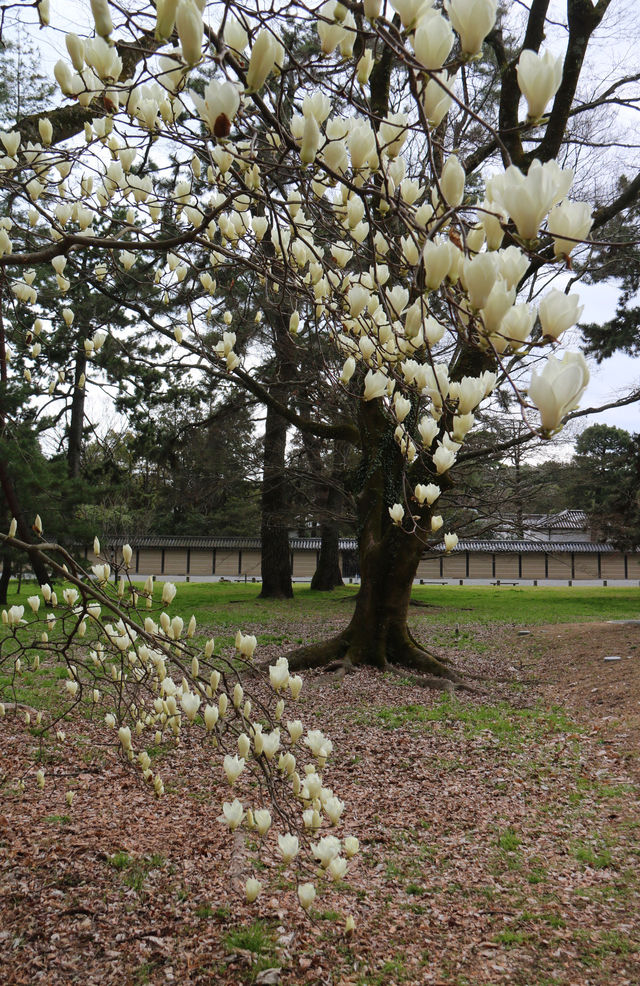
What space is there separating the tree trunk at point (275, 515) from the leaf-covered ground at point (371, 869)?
26.9ft

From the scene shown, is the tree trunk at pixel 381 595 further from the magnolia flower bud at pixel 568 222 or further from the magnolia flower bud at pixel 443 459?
the magnolia flower bud at pixel 568 222

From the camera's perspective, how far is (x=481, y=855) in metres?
3.37

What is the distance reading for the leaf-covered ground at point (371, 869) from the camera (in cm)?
246

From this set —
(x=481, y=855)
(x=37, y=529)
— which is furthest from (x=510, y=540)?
(x=37, y=529)

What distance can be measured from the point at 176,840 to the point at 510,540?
25825mm

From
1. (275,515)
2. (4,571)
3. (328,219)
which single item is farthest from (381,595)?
(275,515)

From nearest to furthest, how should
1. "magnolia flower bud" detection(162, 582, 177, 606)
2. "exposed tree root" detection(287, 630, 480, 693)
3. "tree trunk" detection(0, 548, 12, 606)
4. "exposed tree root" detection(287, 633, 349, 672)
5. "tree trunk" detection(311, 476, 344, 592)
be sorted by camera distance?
"magnolia flower bud" detection(162, 582, 177, 606), "exposed tree root" detection(287, 630, 480, 693), "exposed tree root" detection(287, 633, 349, 672), "tree trunk" detection(0, 548, 12, 606), "tree trunk" detection(311, 476, 344, 592)

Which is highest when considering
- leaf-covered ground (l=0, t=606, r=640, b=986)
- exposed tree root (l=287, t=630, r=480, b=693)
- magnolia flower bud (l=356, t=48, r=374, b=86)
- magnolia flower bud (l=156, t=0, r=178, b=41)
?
magnolia flower bud (l=356, t=48, r=374, b=86)

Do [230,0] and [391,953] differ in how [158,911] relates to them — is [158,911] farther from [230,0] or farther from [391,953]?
[230,0]

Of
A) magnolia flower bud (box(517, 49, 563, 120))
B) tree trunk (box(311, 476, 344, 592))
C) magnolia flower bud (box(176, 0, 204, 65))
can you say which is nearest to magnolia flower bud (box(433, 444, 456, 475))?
magnolia flower bud (box(517, 49, 563, 120))

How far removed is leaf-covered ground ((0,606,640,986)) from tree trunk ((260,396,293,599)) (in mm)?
8197

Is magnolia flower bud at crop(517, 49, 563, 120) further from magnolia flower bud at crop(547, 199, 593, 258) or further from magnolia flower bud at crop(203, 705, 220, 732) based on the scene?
magnolia flower bud at crop(203, 705, 220, 732)

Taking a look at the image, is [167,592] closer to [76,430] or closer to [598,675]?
[598,675]

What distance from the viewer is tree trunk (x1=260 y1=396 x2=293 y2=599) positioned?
1430 centimetres
